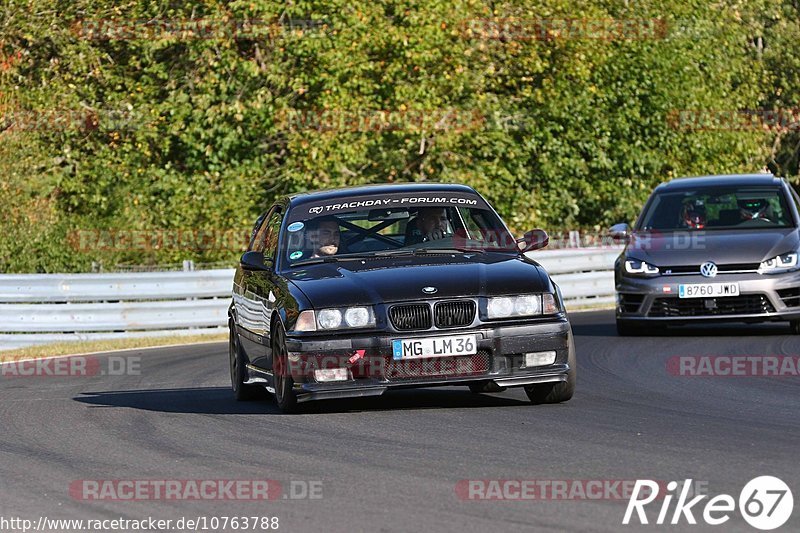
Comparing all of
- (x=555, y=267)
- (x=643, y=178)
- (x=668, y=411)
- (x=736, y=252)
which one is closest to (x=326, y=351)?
(x=668, y=411)

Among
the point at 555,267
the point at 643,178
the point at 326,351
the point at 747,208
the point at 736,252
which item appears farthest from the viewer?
Result: the point at 643,178

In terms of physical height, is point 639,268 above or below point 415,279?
below

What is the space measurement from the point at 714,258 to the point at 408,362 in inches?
260

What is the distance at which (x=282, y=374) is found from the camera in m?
10.2

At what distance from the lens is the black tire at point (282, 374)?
997 centimetres

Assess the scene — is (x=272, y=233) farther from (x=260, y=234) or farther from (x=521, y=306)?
(x=521, y=306)

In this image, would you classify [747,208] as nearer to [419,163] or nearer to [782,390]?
[782,390]

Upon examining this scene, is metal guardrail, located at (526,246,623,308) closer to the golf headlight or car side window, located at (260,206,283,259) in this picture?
car side window, located at (260,206,283,259)

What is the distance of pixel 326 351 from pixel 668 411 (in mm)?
2116

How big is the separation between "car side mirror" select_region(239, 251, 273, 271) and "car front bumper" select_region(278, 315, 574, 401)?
52.6 inches

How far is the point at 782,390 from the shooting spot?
10836 mm

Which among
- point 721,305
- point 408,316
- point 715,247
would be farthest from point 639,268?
point 408,316

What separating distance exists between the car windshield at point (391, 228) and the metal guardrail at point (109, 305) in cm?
1085

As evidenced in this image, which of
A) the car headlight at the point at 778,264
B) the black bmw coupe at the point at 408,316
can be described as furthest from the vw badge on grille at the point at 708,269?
the black bmw coupe at the point at 408,316
